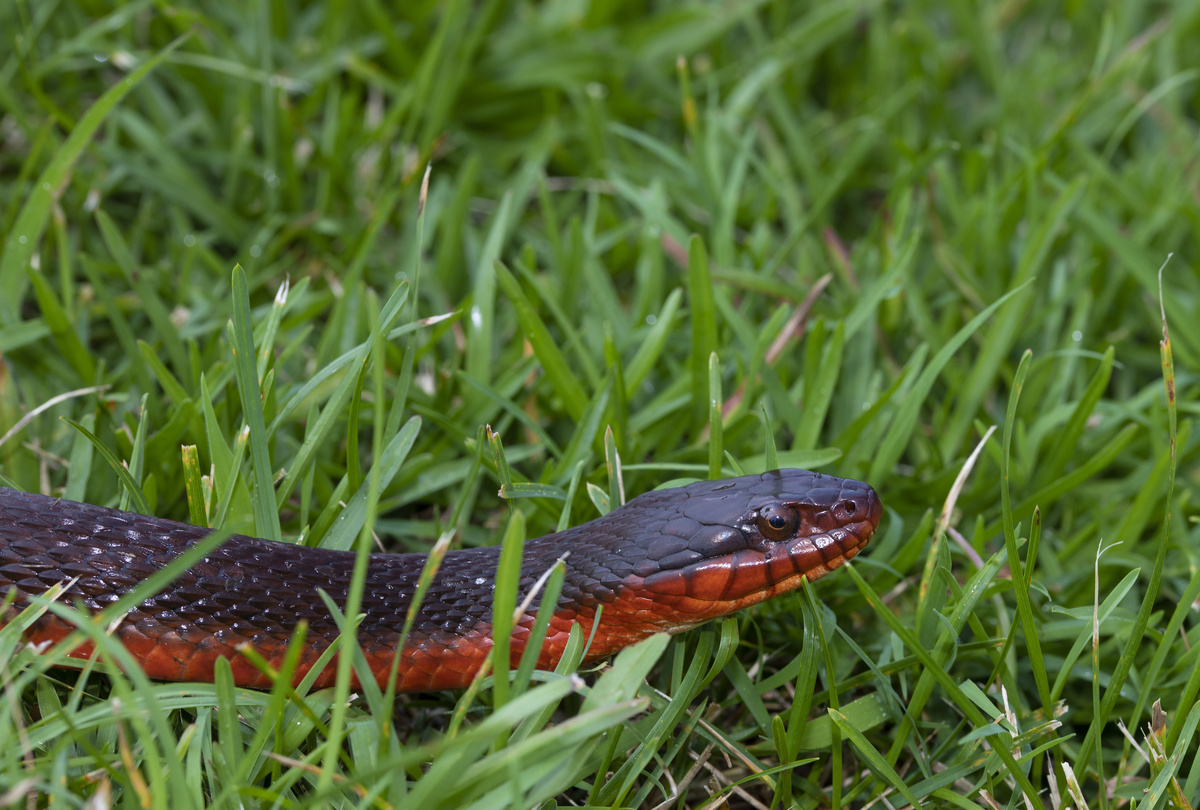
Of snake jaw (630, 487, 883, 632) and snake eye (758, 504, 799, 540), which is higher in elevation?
snake eye (758, 504, 799, 540)

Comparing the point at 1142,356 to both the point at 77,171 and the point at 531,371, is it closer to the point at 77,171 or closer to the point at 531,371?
the point at 531,371

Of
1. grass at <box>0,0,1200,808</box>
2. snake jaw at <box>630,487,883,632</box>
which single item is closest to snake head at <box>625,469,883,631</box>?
snake jaw at <box>630,487,883,632</box>

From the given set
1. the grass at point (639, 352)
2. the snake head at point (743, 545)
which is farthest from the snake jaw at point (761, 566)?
the grass at point (639, 352)

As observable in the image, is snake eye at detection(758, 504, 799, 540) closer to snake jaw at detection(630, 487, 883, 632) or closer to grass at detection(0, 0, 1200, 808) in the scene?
snake jaw at detection(630, 487, 883, 632)

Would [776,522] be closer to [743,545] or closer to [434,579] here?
[743,545]

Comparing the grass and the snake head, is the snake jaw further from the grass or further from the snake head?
the grass

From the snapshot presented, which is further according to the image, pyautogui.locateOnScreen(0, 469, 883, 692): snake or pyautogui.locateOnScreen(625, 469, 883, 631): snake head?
pyautogui.locateOnScreen(625, 469, 883, 631): snake head

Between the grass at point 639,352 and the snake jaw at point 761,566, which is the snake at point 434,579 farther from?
the grass at point 639,352

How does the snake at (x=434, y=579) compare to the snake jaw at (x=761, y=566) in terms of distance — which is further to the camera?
the snake jaw at (x=761, y=566)
